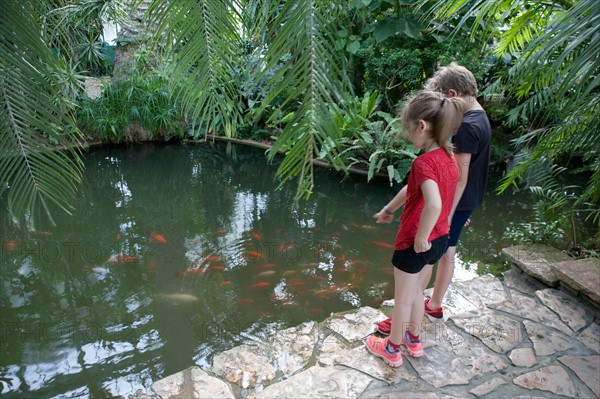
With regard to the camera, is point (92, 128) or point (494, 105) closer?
point (494, 105)

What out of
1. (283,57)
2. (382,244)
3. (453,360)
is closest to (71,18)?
(283,57)

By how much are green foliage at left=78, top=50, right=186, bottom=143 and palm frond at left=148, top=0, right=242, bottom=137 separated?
23.2 feet

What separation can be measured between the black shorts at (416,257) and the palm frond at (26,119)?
1421 mm

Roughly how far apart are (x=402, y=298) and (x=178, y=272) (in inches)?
98.6

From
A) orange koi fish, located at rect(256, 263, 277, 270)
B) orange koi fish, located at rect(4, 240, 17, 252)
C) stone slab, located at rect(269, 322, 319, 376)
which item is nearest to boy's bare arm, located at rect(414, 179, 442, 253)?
stone slab, located at rect(269, 322, 319, 376)

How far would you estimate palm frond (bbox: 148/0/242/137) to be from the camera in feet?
3.38

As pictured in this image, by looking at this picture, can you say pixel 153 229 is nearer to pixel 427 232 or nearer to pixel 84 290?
pixel 84 290

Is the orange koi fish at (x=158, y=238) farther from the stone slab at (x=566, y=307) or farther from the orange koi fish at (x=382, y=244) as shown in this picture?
the stone slab at (x=566, y=307)

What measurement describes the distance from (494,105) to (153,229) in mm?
5668

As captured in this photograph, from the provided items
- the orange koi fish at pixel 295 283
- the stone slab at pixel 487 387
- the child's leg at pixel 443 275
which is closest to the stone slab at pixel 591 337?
the stone slab at pixel 487 387

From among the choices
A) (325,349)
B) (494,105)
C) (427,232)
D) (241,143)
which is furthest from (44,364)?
(494,105)

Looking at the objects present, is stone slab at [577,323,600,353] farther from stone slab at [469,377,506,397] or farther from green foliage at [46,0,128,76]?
green foliage at [46,0,128,76]

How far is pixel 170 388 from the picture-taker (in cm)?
217

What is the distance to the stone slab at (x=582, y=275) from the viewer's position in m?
2.63
